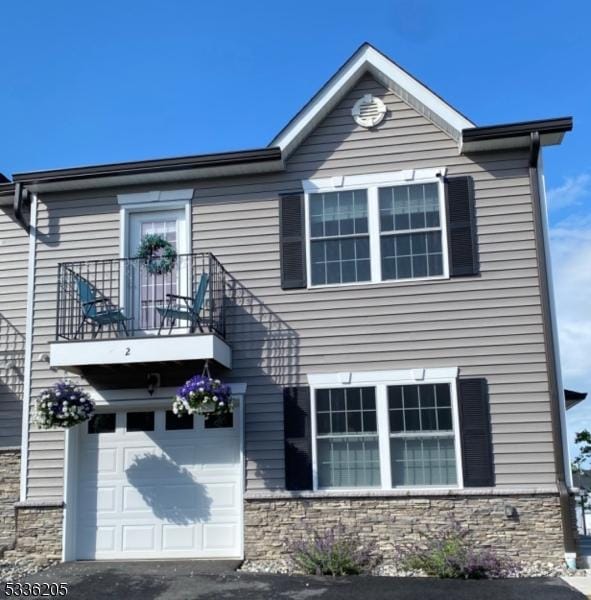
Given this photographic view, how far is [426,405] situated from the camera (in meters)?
9.63

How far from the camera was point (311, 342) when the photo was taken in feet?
33.1

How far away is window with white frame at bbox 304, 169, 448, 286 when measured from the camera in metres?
10.1

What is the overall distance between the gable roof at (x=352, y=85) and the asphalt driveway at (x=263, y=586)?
18.3 feet

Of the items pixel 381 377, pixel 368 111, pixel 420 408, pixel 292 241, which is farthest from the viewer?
pixel 368 111

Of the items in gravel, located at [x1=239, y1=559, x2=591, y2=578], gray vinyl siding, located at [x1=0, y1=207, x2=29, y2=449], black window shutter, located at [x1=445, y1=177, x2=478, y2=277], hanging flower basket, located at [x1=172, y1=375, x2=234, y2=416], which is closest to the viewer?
gravel, located at [x1=239, y1=559, x2=591, y2=578]

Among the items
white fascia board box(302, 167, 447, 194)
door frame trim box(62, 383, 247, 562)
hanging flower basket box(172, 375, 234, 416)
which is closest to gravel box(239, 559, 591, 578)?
door frame trim box(62, 383, 247, 562)

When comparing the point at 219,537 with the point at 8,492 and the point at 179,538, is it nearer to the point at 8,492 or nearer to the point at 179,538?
the point at 179,538

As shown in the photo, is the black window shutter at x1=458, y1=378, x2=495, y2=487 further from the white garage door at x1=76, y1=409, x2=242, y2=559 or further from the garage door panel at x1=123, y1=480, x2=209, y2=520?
the garage door panel at x1=123, y1=480, x2=209, y2=520

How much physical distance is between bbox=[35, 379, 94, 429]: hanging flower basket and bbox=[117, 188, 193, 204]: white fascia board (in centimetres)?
282

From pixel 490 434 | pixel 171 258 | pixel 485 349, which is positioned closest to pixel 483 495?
pixel 490 434

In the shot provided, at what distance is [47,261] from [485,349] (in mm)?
6339

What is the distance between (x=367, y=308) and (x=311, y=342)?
0.88m

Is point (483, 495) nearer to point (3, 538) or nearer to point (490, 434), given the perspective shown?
point (490, 434)

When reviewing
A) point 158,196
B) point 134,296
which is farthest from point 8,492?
point 158,196
